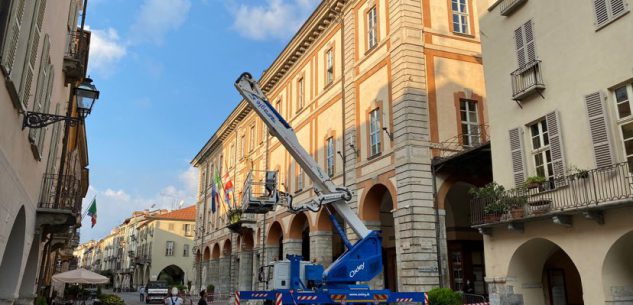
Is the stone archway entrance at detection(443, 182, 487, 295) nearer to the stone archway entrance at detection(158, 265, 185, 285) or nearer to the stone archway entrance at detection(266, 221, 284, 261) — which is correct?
the stone archway entrance at detection(266, 221, 284, 261)

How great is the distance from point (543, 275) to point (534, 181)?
3.42 metres

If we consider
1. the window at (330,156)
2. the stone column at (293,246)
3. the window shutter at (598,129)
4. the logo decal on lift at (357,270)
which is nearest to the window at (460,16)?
the window at (330,156)

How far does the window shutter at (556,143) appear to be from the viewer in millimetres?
11633

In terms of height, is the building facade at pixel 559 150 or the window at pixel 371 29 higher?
the window at pixel 371 29

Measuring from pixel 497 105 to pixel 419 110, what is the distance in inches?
194

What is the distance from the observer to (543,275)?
13984 millimetres

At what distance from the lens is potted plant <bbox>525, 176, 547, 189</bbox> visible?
39.3 feet

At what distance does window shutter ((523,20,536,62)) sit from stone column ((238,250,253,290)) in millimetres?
27010

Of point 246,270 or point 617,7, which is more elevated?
point 617,7

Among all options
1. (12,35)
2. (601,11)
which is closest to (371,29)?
(601,11)

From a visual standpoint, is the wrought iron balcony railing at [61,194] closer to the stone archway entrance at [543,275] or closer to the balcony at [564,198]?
the balcony at [564,198]

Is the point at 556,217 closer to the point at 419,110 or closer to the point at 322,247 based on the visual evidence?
the point at 419,110

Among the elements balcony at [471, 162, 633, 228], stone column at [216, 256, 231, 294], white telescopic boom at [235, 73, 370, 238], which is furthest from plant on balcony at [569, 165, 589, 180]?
stone column at [216, 256, 231, 294]

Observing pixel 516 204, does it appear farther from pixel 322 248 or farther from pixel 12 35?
pixel 322 248
